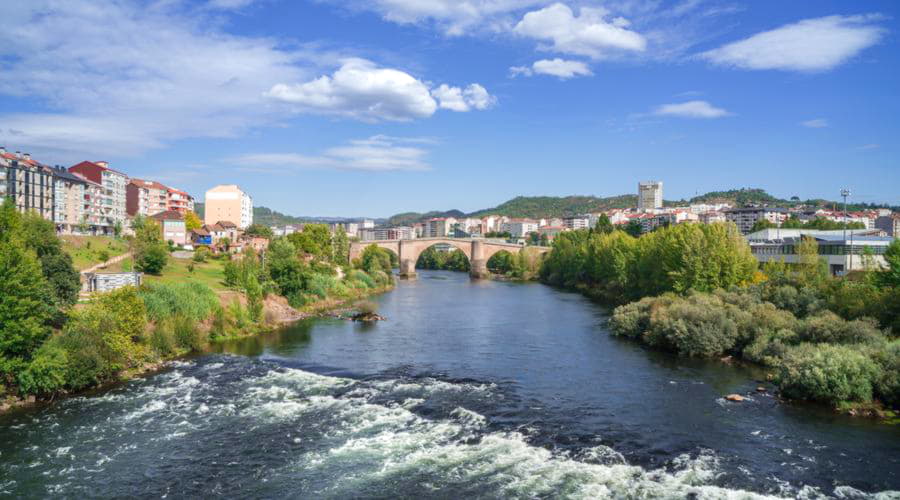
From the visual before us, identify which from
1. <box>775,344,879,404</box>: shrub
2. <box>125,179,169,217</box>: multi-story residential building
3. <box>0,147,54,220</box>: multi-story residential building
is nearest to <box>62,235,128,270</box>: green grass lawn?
<box>0,147,54,220</box>: multi-story residential building

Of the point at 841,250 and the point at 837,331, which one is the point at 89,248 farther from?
the point at 841,250

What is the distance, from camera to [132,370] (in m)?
24.2

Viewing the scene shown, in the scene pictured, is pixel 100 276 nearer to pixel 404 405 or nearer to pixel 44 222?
pixel 44 222

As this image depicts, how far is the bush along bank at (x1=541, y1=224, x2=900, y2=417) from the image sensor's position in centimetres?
1964

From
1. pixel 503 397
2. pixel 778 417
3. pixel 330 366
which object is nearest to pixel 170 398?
pixel 330 366

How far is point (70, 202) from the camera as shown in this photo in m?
61.5

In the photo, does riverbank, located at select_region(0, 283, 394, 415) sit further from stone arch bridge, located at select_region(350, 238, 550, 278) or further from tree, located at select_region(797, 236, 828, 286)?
stone arch bridge, located at select_region(350, 238, 550, 278)

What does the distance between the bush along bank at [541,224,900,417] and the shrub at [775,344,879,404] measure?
0.03 m

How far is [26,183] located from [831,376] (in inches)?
2409

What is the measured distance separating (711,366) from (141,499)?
2202cm

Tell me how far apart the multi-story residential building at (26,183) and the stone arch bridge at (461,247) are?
44.4 metres

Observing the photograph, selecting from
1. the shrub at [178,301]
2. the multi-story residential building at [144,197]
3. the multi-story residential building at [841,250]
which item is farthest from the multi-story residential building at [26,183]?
the multi-story residential building at [841,250]

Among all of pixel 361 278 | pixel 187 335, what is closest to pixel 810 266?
pixel 187 335

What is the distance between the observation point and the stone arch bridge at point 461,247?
310 ft
